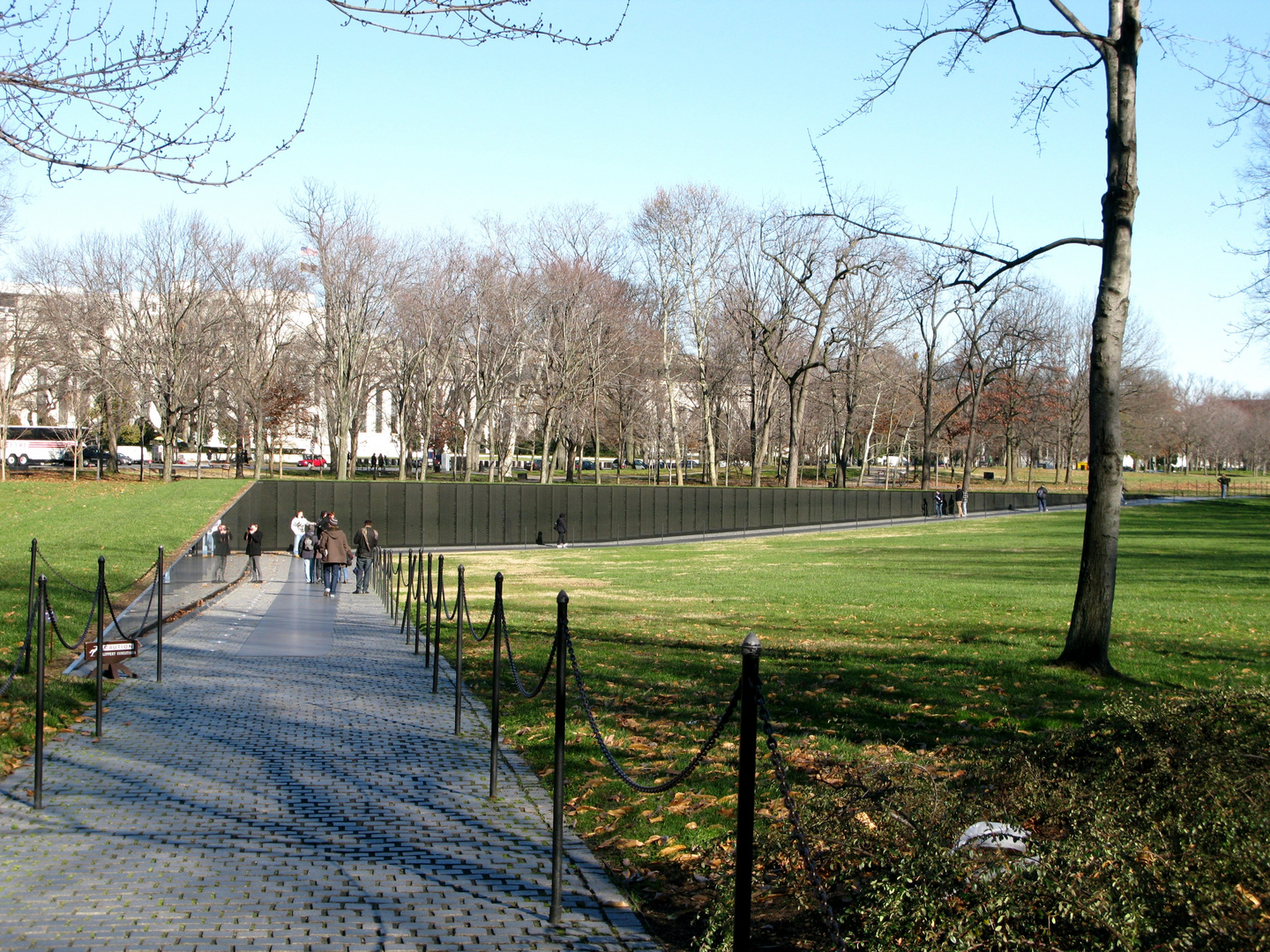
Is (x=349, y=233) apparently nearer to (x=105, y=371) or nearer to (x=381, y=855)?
(x=105, y=371)

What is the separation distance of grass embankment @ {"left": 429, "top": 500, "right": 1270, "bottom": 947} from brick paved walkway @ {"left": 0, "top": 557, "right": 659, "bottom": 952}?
1.77ft

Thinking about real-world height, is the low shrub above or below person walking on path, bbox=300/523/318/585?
above

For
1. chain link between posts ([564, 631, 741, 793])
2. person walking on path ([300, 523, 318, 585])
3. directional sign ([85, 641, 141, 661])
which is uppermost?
chain link between posts ([564, 631, 741, 793])

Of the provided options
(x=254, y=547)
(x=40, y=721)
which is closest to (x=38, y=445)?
(x=254, y=547)

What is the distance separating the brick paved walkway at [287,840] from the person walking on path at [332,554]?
1291 centimetres

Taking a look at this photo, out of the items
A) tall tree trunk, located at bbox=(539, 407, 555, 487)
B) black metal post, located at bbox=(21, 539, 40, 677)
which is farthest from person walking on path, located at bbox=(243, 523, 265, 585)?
tall tree trunk, located at bbox=(539, 407, 555, 487)

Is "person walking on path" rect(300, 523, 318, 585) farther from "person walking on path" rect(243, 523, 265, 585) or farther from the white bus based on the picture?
the white bus

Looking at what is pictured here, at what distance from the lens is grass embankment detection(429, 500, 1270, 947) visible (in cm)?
652

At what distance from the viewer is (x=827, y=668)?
37.2ft

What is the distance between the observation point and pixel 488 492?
4431cm

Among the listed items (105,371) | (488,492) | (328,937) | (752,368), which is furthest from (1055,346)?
(328,937)

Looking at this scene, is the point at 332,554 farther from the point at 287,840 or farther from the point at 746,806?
the point at 746,806

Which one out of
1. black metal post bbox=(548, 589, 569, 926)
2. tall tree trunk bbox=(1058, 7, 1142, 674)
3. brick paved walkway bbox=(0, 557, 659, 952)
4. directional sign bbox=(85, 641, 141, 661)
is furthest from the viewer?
tall tree trunk bbox=(1058, 7, 1142, 674)

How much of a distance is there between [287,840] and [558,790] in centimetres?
191
